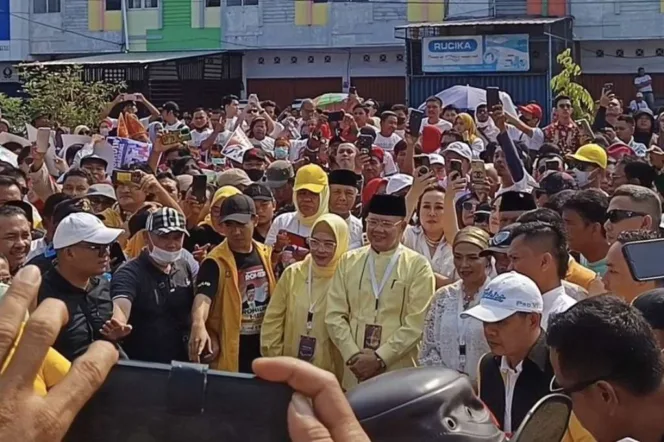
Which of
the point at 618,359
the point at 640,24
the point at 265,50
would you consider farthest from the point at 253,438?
the point at 265,50

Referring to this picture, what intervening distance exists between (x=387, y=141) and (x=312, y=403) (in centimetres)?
1190

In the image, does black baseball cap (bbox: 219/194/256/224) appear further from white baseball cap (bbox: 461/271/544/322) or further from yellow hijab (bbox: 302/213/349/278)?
white baseball cap (bbox: 461/271/544/322)

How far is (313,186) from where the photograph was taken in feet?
23.2

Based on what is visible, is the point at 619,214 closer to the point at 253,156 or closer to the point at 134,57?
the point at 253,156

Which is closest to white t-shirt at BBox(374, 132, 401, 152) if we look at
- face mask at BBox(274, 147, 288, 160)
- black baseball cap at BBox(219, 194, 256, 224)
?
face mask at BBox(274, 147, 288, 160)

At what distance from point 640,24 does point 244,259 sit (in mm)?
26614

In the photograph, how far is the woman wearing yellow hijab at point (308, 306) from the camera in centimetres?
585

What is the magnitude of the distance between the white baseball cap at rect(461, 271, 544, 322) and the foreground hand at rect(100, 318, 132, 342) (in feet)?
5.22

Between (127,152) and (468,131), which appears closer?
(127,152)

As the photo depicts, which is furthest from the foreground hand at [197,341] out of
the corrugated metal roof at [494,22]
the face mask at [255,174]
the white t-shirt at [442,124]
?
the corrugated metal roof at [494,22]

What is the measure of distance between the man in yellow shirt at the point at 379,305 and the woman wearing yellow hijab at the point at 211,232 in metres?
1.48

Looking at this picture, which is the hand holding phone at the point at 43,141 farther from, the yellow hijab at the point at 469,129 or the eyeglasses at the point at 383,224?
the yellow hijab at the point at 469,129

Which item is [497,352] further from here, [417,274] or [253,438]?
[253,438]

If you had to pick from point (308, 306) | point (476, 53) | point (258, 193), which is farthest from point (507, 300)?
point (476, 53)
